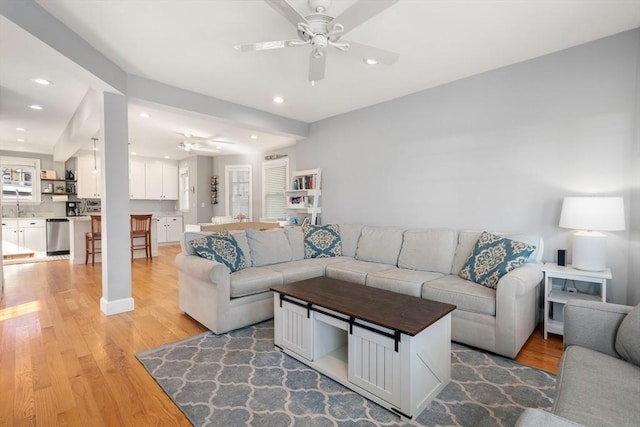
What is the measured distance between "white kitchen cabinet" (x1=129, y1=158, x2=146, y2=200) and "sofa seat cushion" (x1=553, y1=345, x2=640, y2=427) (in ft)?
30.4

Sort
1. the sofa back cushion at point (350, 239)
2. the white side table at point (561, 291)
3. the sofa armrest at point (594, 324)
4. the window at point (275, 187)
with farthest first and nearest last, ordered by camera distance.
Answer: the window at point (275, 187) → the sofa back cushion at point (350, 239) → the white side table at point (561, 291) → the sofa armrest at point (594, 324)

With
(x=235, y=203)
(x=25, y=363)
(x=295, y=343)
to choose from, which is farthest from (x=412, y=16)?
(x=235, y=203)

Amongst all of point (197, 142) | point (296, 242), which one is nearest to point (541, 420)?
point (296, 242)

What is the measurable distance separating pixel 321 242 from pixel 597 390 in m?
3.09

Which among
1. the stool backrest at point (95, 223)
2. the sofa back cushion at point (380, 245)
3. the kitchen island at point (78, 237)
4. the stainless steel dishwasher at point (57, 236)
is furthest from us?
the stainless steel dishwasher at point (57, 236)

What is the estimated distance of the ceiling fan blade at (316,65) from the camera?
2256mm

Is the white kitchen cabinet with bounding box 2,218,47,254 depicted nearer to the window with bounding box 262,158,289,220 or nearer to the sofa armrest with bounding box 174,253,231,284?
the window with bounding box 262,158,289,220

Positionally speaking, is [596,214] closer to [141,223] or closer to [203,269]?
[203,269]

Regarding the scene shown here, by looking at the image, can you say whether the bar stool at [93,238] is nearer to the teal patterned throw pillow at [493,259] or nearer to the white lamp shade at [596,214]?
the teal patterned throw pillow at [493,259]

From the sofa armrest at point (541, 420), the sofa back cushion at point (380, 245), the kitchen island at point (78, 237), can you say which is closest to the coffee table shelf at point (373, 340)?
the sofa armrest at point (541, 420)

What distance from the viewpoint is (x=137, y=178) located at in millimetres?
8211

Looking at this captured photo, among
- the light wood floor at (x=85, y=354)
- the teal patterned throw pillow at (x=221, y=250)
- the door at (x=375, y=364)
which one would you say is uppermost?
the teal patterned throw pillow at (x=221, y=250)

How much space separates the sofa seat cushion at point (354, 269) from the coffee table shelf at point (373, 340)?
2.35ft

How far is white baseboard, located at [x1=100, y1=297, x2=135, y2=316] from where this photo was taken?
3188mm
